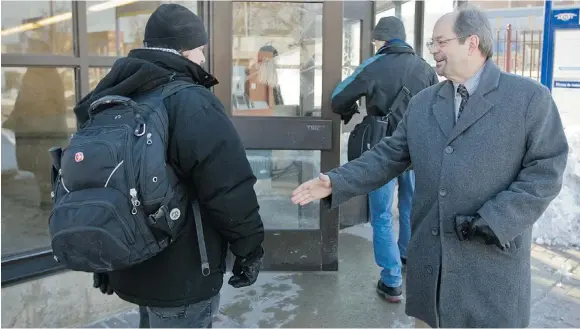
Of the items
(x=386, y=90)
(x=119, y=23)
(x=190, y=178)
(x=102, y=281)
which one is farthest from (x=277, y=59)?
(x=102, y=281)

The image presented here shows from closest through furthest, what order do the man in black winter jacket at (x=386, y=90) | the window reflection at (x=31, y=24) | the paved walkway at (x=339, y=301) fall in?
1. the paved walkway at (x=339, y=301)
2. the man in black winter jacket at (x=386, y=90)
3. the window reflection at (x=31, y=24)

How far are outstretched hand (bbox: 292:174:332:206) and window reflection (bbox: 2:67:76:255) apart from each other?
311 cm

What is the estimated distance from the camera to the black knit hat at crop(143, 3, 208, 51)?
2.23 meters

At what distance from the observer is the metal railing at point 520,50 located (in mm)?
8609

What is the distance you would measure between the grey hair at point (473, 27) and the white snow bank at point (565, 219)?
3545 millimetres

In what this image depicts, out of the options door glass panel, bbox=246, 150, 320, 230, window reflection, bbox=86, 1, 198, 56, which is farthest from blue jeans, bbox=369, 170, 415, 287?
window reflection, bbox=86, 1, 198, 56

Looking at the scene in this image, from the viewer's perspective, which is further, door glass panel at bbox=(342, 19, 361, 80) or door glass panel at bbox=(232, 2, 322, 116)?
door glass panel at bbox=(342, 19, 361, 80)

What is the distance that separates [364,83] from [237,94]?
920mm

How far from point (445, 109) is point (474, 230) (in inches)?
19.7

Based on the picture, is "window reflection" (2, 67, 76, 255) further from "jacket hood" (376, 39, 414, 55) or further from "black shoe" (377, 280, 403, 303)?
"black shoe" (377, 280, 403, 303)

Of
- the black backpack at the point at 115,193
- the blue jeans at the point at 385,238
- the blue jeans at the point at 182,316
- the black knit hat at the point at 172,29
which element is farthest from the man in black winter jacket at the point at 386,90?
the black backpack at the point at 115,193

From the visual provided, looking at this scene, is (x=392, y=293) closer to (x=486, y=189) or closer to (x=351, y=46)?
(x=486, y=189)

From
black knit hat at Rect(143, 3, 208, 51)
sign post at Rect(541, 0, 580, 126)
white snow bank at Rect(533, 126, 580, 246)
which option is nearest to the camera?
black knit hat at Rect(143, 3, 208, 51)

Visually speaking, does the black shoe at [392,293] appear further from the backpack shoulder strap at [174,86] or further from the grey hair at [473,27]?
the backpack shoulder strap at [174,86]
